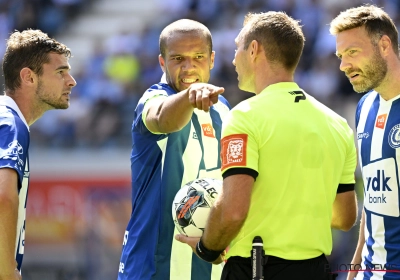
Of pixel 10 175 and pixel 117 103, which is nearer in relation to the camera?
pixel 10 175

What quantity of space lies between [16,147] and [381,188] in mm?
2281

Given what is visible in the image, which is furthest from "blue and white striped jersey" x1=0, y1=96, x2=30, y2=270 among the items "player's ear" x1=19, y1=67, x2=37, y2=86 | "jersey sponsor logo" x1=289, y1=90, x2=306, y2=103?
"jersey sponsor logo" x1=289, y1=90, x2=306, y2=103

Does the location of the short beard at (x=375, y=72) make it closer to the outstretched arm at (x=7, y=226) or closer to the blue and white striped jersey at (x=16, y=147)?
the blue and white striped jersey at (x=16, y=147)

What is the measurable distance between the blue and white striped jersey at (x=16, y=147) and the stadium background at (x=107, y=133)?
734 cm

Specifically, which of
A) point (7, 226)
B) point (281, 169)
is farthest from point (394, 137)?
point (7, 226)

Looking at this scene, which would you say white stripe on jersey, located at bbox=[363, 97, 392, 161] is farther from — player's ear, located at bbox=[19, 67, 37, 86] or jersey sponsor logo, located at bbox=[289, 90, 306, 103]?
player's ear, located at bbox=[19, 67, 37, 86]

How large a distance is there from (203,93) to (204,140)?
111 cm

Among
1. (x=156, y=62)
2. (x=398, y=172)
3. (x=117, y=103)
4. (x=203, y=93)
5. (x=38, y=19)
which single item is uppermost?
(x=38, y=19)

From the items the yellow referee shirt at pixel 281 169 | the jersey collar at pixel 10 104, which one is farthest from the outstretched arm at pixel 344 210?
the jersey collar at pixel 10 104

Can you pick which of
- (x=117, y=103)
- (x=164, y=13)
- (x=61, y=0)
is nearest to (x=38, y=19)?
(x=61, y=0)

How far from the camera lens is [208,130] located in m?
5.16

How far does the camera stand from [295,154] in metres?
4.01

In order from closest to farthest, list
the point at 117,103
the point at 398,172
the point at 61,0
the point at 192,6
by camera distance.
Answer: the point at 398,172 < the point at 117,103 < the point at 192,6 < the point at 61,0

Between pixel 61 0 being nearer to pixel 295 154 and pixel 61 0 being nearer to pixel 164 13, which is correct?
pixel 164 13
